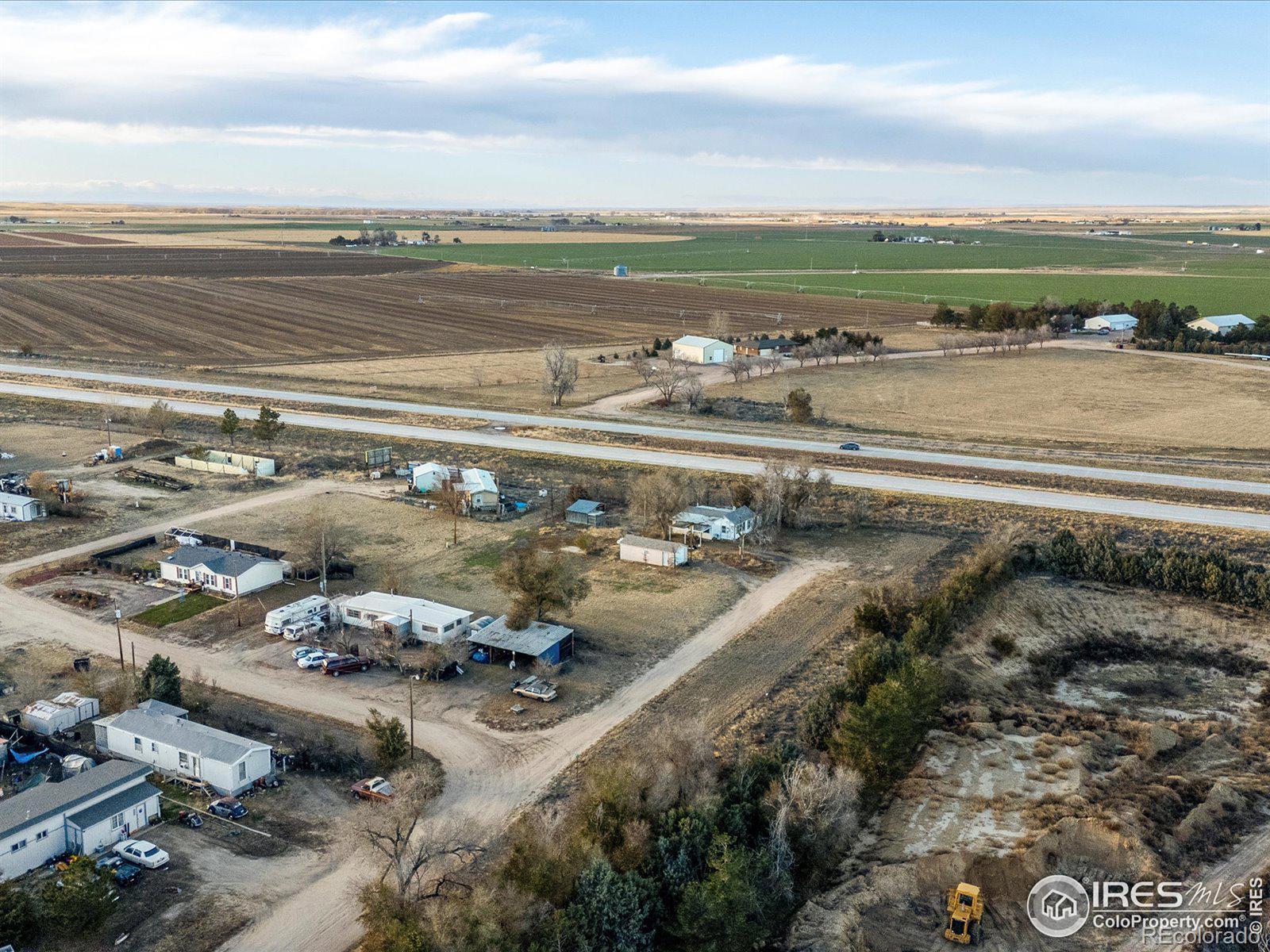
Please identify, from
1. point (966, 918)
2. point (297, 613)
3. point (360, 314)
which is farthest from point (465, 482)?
point (360, 314)

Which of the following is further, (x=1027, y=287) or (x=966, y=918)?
(x=1027, y=287)

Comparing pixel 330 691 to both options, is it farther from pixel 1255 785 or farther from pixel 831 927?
pixel 1255 785

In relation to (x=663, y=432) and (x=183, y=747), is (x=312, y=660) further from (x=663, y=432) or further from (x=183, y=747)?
(x=663, y=432)

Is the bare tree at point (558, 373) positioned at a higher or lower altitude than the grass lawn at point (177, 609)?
higher

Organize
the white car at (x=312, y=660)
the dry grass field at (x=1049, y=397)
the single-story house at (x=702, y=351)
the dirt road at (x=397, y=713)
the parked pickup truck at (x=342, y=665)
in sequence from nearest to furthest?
the dirt road at (x=397, y=713) < the parked pickup truck at (x=342, y=665) < the white car at (x=312, y=660) < the dry grass field at (x=1049, y=397) < the single-story house at (x=702, y=351)

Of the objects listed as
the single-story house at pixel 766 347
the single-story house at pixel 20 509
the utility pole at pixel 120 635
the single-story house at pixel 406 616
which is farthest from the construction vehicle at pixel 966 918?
the single-story house at pixel 766 347

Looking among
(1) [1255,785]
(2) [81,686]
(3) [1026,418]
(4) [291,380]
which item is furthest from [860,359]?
(2) [81,686]

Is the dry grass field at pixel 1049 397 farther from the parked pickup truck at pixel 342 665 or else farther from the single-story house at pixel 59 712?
the single-story house at pixel 59 712
